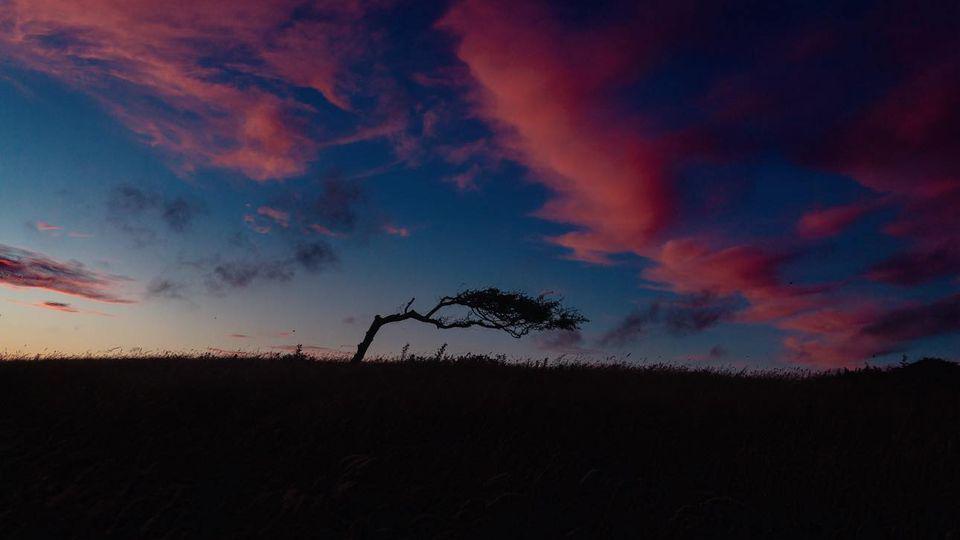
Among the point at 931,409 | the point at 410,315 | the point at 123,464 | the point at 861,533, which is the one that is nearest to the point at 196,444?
the point at 123,464

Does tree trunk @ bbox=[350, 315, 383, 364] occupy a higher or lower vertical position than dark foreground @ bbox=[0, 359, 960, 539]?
higher

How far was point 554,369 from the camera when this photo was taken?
15.8 m

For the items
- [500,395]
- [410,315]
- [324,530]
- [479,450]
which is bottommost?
[324,530]

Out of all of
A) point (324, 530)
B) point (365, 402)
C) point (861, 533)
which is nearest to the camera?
point (324, 530)

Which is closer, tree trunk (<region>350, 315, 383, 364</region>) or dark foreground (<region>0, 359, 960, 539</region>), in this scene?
dark foreground (<region>0, 359, 960, 539</region>)

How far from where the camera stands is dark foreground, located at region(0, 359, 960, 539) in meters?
5.50

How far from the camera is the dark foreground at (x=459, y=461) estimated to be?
216 inches

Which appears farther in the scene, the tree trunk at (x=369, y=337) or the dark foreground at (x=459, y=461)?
the tree trunk at (x=369, y=337)

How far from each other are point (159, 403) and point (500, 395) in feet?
17.8

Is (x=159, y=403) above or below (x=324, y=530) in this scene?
above

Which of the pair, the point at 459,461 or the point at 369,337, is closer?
the point at 459,461

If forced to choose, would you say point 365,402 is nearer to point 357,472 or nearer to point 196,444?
point 196,444

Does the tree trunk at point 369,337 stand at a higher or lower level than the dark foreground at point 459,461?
higher

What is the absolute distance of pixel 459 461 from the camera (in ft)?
23.2
